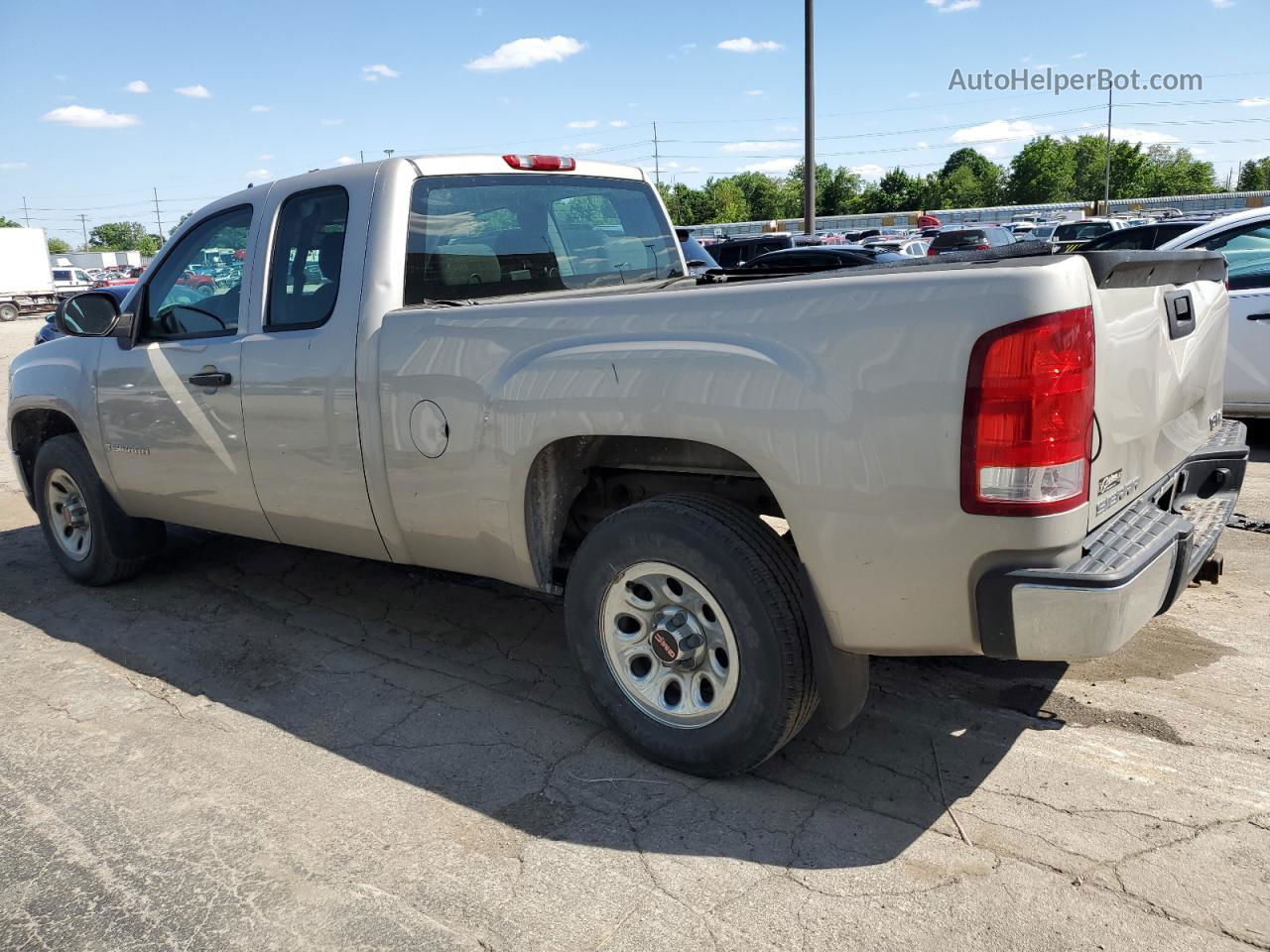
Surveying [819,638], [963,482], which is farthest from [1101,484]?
[819,638]

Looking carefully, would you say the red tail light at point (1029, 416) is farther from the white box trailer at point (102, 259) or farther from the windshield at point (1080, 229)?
the white box trailer at point (102, 259)

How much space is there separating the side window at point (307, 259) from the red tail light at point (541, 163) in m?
0.77

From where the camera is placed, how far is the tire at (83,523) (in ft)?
17.7

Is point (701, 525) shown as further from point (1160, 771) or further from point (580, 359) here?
point (1160, 771)

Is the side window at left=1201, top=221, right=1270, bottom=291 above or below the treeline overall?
below

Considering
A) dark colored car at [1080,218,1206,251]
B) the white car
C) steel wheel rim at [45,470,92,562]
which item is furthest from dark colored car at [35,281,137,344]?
dark colored car at [1080,218,1206,251]

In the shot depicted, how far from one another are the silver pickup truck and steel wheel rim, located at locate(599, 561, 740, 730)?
0.04 ft

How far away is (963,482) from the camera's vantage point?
250cm

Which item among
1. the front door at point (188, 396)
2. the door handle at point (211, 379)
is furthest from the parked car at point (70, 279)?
the door handle at point (211, 379)

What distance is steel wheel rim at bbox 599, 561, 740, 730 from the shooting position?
310 cm

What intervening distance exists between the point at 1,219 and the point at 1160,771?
134649 mm

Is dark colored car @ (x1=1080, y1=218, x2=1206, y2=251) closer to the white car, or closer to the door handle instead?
the white car

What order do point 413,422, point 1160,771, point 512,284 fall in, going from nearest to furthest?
point 1160,771 → point 413,422 → point 512,284

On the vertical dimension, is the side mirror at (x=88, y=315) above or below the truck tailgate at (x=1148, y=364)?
above
